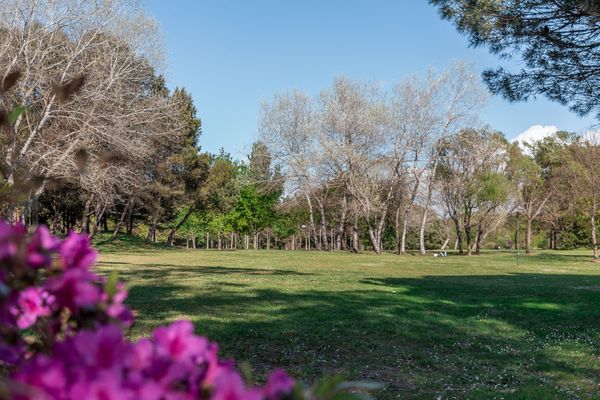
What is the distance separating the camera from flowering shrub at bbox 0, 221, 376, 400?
1.75 feet

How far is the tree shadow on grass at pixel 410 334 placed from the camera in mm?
4781

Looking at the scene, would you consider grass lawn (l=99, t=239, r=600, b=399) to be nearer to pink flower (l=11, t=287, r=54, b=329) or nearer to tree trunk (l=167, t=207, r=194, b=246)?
pink flower (l=11, t=287, r=54, b=329)

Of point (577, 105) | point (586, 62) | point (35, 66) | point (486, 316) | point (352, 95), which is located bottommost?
point (486, 316)

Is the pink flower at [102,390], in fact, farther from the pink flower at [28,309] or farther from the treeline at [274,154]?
the treeline at [274,154]

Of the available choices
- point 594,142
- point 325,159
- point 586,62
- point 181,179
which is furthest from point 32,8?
point 594,142

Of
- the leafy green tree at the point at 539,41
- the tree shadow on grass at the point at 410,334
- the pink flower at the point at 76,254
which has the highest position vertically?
→ the leafy green tree at the point at 539,41

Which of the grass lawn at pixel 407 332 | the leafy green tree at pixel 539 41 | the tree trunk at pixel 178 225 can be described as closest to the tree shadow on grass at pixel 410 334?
the grass lawn at pixel 407 332

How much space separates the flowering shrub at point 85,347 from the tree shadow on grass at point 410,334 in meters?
3.90

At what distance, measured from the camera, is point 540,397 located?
13.9 ft

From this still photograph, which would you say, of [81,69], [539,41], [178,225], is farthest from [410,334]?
[178,225]

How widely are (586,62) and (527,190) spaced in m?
32.1

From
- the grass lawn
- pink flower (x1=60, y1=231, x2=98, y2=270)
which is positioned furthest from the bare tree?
pink flower (x1=60, y1=231, x2=98, y2=270)

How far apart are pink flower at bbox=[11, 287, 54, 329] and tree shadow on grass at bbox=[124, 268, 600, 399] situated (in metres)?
3.89

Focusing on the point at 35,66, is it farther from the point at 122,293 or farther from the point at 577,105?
the point at 122,293
